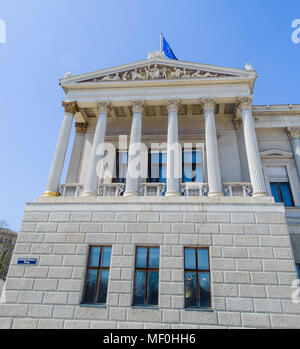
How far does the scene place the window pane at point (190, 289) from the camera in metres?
9.42

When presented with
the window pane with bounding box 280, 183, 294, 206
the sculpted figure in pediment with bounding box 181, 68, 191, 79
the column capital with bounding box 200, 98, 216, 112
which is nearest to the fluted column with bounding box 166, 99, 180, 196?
the column capital with bounding box 200, 98, 216, 112

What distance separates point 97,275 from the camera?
10172 millimetres

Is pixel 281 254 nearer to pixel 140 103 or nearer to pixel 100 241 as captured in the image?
pixel 100 241

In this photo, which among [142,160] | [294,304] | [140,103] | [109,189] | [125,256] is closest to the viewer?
[294,304]

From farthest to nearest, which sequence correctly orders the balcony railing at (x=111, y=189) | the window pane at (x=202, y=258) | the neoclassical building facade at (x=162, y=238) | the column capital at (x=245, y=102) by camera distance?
the column capital at (x=245, y=102), the balcony railing at (x=111, y=189), the window pane at (x=202, y=258), the neoclassical building facade at (x=162, y=238)

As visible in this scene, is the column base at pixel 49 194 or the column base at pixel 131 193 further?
the column base at pixel 49 194

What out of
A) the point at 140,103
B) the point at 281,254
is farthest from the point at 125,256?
the point at 140,103

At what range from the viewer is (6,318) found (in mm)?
9539

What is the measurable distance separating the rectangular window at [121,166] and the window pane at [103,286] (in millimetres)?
6662

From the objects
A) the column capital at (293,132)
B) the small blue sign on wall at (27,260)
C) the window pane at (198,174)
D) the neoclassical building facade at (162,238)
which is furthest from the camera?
the column capital at (293,132)

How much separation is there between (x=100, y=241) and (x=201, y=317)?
510cm

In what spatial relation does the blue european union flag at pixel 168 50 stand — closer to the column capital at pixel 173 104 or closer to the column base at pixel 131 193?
the column capital at pixel 173 104

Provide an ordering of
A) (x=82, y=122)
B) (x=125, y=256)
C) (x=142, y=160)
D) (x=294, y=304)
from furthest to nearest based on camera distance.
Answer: (x=82, y=122) < (x=142, y=160) < (x=125, y=256) < (x=294, y=304)

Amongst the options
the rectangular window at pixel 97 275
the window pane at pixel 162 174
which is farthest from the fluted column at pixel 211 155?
the rectangular window at pixel 97 275
